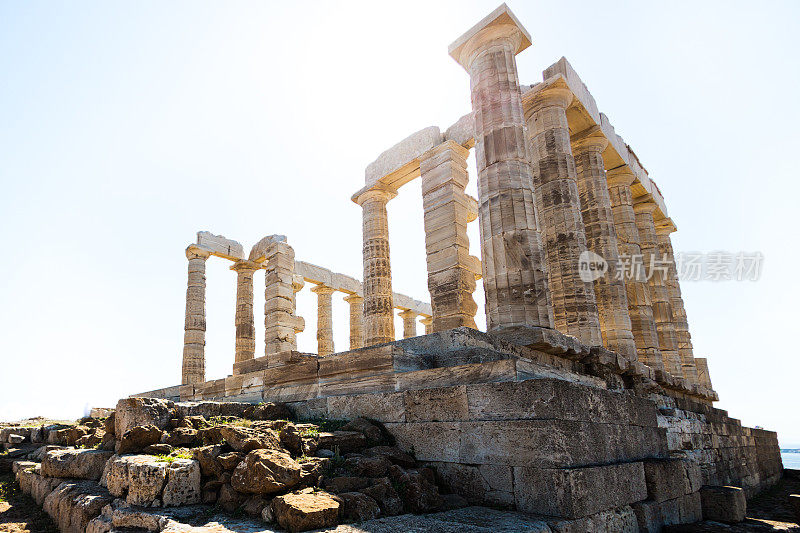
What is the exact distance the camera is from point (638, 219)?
20.2 m

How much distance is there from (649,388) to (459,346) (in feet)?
21.6

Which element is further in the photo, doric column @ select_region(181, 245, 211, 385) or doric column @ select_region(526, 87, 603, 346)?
doric column @ select_region(181, 245, 211, 385)

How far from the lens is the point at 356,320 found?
96.2 ft

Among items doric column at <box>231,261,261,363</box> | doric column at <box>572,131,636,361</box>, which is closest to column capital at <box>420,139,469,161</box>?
doric column at <box>572,131,636,361</box>

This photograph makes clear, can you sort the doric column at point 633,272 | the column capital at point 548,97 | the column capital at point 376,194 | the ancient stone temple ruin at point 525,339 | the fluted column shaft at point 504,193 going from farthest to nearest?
1. the column capital at point 376,194
2. the doric column at point 633,272
3. the column capital at point 548,97
4. the fluted column shaft at point 504,193
5. the ancient stone temple ruin at point 525,339

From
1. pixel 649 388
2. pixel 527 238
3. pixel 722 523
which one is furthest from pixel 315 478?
pixel 649 388

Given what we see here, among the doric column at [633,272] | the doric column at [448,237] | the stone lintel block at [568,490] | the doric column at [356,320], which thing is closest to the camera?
Answer: the stone lintel block at [568,490]

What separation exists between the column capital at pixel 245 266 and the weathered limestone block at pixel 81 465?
19.2 m

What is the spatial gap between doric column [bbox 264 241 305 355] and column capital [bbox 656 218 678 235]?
1670cm

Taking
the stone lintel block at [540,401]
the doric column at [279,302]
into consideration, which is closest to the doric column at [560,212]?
the stone lintel block at [540,401]

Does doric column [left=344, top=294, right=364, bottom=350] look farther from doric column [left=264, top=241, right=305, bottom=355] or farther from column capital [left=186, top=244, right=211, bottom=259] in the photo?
column capital [left=186, top=244, right=211, bottom=259]

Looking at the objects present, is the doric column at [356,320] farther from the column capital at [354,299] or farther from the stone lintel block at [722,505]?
the stone lintel block at [722,505]

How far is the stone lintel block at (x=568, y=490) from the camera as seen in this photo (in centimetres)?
486

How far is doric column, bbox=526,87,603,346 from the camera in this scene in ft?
43.1
